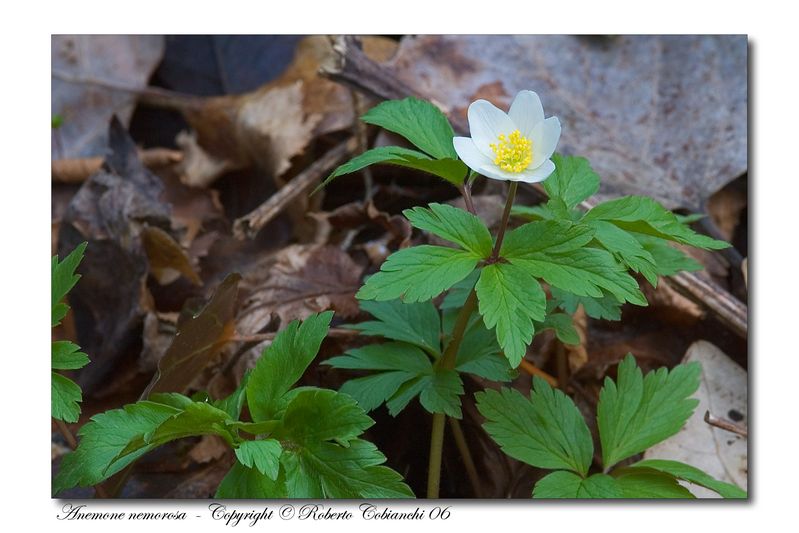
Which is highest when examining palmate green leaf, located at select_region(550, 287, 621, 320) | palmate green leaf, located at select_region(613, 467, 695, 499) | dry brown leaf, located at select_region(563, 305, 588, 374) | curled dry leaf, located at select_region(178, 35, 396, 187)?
curled dry leaf, located at select_region(178, 35, 396, 187)

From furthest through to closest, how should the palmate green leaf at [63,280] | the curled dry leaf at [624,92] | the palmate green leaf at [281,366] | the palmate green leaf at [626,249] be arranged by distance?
1. the curled dry leaf at [624,92]
2. the palmate green leaf at [63,280]
3. the palmate green leaf at [281,366]
4. the palmate green leaf at [626,249]

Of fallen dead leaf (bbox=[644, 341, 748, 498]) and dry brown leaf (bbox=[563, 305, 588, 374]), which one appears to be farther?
dry brown leaf (bbox=[563, 305, 588, 374])

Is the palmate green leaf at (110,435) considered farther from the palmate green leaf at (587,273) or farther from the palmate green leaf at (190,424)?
the palmate green leaf at (587,273)

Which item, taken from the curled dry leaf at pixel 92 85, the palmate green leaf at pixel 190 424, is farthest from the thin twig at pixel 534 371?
the curled dry leaf at pixel 92 85

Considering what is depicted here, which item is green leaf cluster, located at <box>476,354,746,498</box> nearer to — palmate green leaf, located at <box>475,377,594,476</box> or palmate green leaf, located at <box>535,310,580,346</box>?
palmate green leaf, located at <box>475,377,594,476</box>

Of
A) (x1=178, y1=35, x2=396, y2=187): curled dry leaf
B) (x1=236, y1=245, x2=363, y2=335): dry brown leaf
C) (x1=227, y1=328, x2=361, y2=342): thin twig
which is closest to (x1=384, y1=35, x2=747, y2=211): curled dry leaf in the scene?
(x1=178, y1=35, x2=396, y2=187): curled dry leaf

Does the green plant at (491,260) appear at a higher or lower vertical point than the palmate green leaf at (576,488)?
higher

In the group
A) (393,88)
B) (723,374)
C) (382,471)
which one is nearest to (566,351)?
(723,374)
